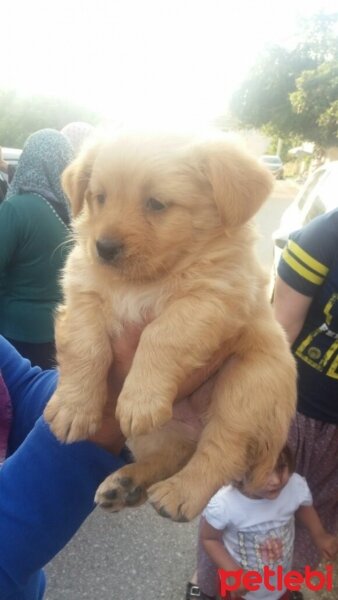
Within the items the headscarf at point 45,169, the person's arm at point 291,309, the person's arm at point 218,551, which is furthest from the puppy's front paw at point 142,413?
the headscarf at point 45,169

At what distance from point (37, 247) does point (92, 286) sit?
215 centimetres

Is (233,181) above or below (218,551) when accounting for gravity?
above

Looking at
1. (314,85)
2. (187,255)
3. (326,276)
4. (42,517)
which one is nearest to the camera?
(42,517)

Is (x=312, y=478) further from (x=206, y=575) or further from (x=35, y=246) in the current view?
(x=35, y=246)

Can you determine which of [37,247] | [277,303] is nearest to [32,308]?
[37,247]

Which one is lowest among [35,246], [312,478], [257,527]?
[257,527]

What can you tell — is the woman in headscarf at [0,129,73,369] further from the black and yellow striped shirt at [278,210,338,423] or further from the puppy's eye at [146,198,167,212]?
the puppy's eye at [146,198,167,212]

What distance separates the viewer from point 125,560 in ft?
11.0

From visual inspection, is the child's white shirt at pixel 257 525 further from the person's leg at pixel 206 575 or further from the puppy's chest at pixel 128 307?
the puppy's chest at pixel 128 307

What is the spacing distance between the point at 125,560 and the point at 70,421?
6.65 ft

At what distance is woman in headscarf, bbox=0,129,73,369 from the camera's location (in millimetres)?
3912

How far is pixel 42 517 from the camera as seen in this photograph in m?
1.59

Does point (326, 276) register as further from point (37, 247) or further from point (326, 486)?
point (37, 247)

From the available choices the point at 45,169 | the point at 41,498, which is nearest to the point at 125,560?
the point at 41,498
